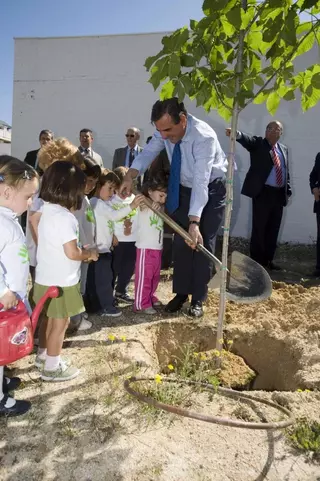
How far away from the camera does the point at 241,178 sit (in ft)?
29.0

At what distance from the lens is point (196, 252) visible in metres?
3.90

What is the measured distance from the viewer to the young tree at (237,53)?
2.27 metres

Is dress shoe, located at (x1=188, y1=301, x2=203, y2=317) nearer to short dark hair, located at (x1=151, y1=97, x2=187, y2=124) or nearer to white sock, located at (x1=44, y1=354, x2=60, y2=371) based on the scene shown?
white sock, located at (x1=44, y1=354, x2=60, y2=371)

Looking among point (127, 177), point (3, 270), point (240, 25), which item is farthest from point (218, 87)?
point (3, 270)

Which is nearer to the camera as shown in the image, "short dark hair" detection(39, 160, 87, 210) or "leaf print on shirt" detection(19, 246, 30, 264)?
"leaf print on shirt" detection(19, 246, 30, 264)

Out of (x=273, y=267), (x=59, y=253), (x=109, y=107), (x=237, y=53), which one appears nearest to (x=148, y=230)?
(x=59, y=253)

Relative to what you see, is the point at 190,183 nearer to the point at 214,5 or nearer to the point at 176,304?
the point at 176,304

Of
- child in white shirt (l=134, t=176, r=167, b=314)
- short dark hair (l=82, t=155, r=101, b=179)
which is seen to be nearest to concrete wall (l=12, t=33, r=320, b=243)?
child in white shirt (l=134, t=176, r=167, b=314)

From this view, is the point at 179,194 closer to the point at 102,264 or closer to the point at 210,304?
the point at 102,264

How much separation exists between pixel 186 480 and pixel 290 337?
6.49 feet

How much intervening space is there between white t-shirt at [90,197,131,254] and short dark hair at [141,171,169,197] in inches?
11.0

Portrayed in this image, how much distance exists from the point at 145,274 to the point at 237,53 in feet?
6.86

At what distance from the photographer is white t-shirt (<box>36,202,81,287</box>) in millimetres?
2541

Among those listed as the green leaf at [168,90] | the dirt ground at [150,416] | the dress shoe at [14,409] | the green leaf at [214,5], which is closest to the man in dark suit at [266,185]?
the dirt ground at [150,416]
